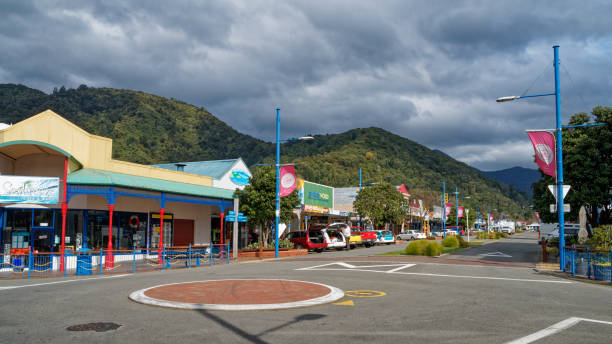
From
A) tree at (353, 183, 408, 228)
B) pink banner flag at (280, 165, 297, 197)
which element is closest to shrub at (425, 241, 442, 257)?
pink banner flag at (280, 165, 297, 197)

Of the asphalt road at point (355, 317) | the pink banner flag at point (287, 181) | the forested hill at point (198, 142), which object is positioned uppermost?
the forested hill at point (198, 142)

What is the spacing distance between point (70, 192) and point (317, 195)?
30.4 meters

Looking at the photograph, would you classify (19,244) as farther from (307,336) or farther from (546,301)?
(546,301)

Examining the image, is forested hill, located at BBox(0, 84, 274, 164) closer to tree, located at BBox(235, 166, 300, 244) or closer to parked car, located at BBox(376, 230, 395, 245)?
parked car, located at BBox(376, 230, 395, 245)

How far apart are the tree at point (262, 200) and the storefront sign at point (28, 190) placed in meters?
13.1

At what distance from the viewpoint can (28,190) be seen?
21422 mm

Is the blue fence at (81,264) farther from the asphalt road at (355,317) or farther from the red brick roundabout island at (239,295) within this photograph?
the red brick roundabout island at (239,295)

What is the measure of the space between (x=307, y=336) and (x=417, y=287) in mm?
7172

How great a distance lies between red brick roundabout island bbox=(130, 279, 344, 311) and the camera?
406 inches

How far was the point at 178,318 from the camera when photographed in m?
9.00

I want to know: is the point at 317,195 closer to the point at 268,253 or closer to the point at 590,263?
the point at 268,253

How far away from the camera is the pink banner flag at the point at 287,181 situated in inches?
1183

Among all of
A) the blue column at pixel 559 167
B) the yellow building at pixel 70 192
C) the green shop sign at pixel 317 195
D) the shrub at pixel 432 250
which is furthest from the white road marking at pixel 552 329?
the green shop sign at pixel 317 195

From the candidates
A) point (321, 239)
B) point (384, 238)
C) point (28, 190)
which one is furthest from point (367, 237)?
point (28, 190)
